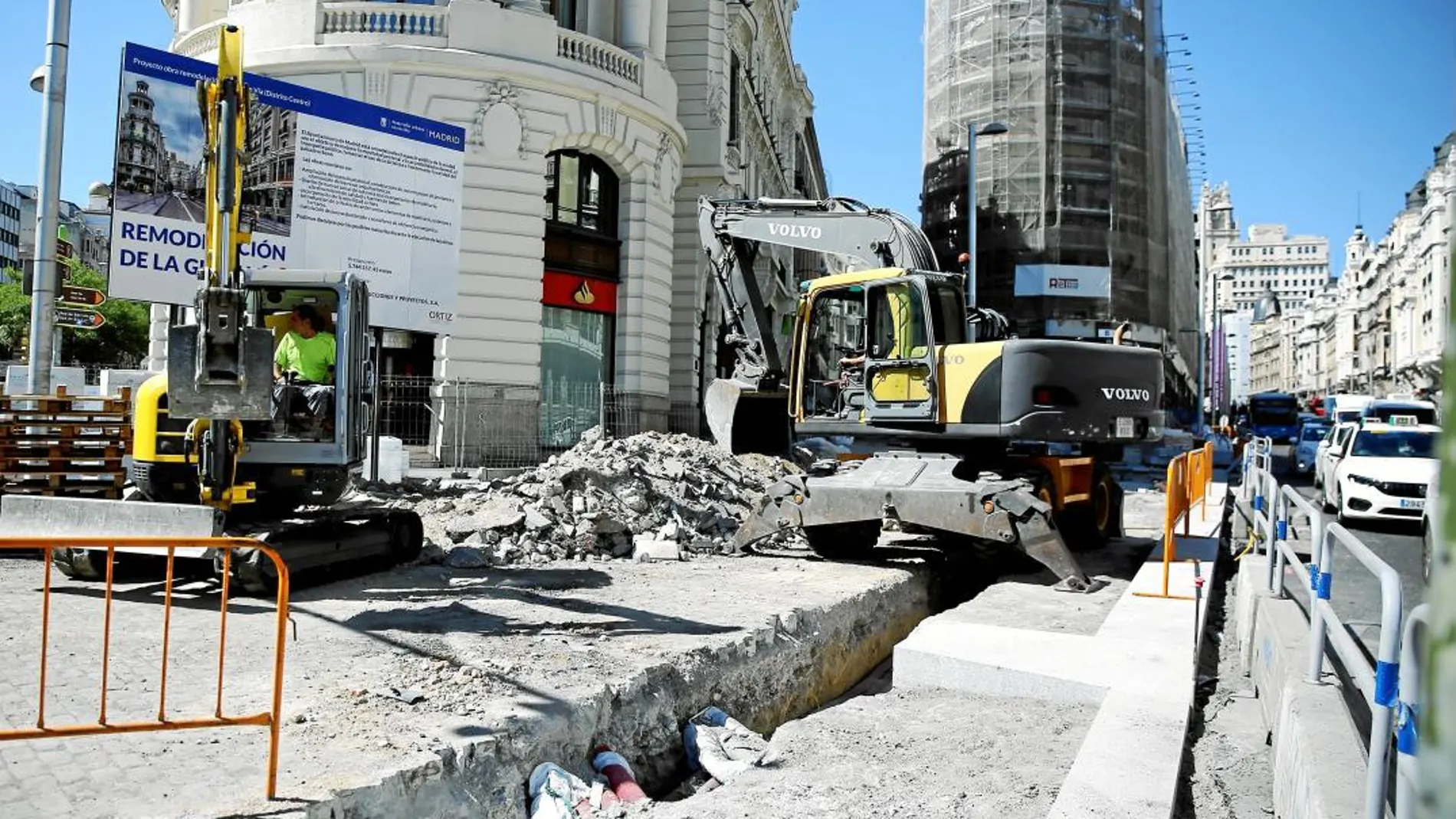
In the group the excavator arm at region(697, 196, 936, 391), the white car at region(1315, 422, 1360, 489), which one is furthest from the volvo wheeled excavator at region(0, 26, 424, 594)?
the white car at region(1315, 422, 1360, 489)

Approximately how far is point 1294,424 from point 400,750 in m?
52.7

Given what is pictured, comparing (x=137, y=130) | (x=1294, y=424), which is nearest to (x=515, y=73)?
(x=137, y=130)

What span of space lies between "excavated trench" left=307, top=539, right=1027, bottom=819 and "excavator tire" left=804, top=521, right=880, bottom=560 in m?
0.32

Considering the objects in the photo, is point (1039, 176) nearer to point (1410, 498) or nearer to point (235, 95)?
point (1410, 498)

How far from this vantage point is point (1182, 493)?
1129 centimetres

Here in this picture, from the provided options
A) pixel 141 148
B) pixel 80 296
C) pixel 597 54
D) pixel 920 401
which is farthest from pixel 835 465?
pixel 597 54

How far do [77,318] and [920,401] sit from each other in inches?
506

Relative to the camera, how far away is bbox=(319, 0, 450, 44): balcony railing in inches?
A: 745

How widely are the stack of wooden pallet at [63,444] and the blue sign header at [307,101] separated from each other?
5.98 meters

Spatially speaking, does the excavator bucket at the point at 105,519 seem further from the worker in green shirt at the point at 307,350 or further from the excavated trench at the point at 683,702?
the excavated trench at the point at 683,702

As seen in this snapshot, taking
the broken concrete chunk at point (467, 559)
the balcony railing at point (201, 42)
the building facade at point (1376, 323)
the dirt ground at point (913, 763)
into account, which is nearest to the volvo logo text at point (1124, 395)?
the dirt ground at point (913, 763)

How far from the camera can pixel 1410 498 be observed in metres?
14.2

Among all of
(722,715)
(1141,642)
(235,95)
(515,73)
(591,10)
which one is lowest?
(722,715)

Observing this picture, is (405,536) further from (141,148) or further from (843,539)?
(141,148)
